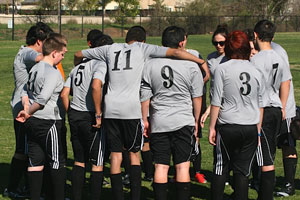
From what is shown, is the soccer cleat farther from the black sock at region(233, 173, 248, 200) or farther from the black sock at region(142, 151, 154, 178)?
the black sock at region(233, 173, 248, 200)

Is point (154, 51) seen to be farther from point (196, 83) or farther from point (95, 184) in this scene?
point (95, 184)

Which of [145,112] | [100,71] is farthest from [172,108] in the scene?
[100,71]

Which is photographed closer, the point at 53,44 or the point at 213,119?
the point at 213,119

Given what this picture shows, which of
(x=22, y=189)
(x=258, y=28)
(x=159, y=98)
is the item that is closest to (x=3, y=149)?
(x=22, y=189)

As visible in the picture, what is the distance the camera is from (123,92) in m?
6.39

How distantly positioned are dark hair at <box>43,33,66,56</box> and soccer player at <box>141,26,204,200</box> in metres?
0.94

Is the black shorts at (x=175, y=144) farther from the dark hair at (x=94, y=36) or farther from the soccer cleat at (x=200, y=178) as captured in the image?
the soccer cleat at (x=200, y=178)

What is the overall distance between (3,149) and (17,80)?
10.7 feet

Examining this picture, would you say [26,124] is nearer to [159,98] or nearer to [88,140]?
[88,140]

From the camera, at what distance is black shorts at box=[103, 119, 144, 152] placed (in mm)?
6484

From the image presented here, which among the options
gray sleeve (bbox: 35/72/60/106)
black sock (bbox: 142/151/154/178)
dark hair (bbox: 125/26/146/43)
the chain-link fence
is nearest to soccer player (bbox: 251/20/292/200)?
dark hair (bbox: 125/26/146/43)

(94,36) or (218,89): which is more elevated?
(94,36)

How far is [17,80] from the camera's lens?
23.3ft

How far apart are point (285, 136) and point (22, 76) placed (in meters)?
3.33
